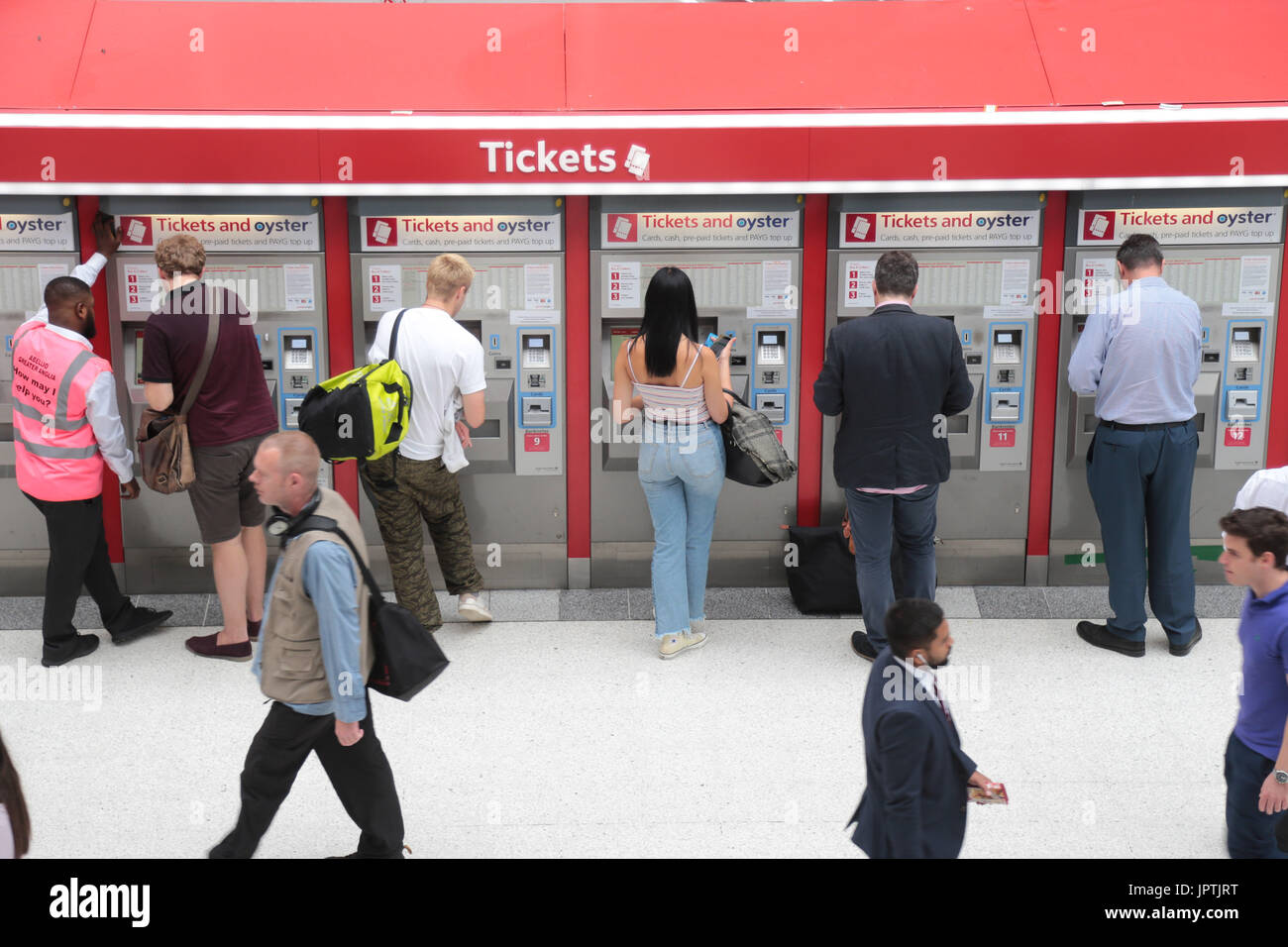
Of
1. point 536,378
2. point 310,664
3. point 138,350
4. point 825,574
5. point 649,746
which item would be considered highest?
point 138,350

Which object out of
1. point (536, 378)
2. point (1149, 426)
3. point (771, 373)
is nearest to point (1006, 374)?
point (1149, 426)

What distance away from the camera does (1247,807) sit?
12.2 feet

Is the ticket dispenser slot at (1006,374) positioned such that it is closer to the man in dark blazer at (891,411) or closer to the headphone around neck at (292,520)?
the man in dark blazer at (891,411)

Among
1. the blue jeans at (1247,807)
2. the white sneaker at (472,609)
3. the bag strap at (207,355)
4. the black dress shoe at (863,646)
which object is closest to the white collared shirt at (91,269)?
the bag strap at (207,355)

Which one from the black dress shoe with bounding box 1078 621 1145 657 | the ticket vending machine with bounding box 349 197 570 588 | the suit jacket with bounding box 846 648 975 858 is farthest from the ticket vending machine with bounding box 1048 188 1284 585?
the suit jacket with bounding box 846 648 975 858

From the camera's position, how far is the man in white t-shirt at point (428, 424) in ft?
18.1

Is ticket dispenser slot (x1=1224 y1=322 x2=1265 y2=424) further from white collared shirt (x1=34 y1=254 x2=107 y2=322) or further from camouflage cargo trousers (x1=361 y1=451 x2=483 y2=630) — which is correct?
white collared shirt (x1=34 y1=254 x2=107 y2=322)

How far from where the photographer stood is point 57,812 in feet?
14.7

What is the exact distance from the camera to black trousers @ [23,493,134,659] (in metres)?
5.52

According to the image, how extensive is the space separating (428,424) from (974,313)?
2576mm

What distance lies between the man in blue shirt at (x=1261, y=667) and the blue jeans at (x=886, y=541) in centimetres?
186

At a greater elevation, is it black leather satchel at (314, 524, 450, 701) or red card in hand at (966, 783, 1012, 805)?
black leather satchel at (314, 524, 450, 701)

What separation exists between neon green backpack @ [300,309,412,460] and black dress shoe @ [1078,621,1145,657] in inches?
120

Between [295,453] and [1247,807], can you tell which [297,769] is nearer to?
[295,453]
